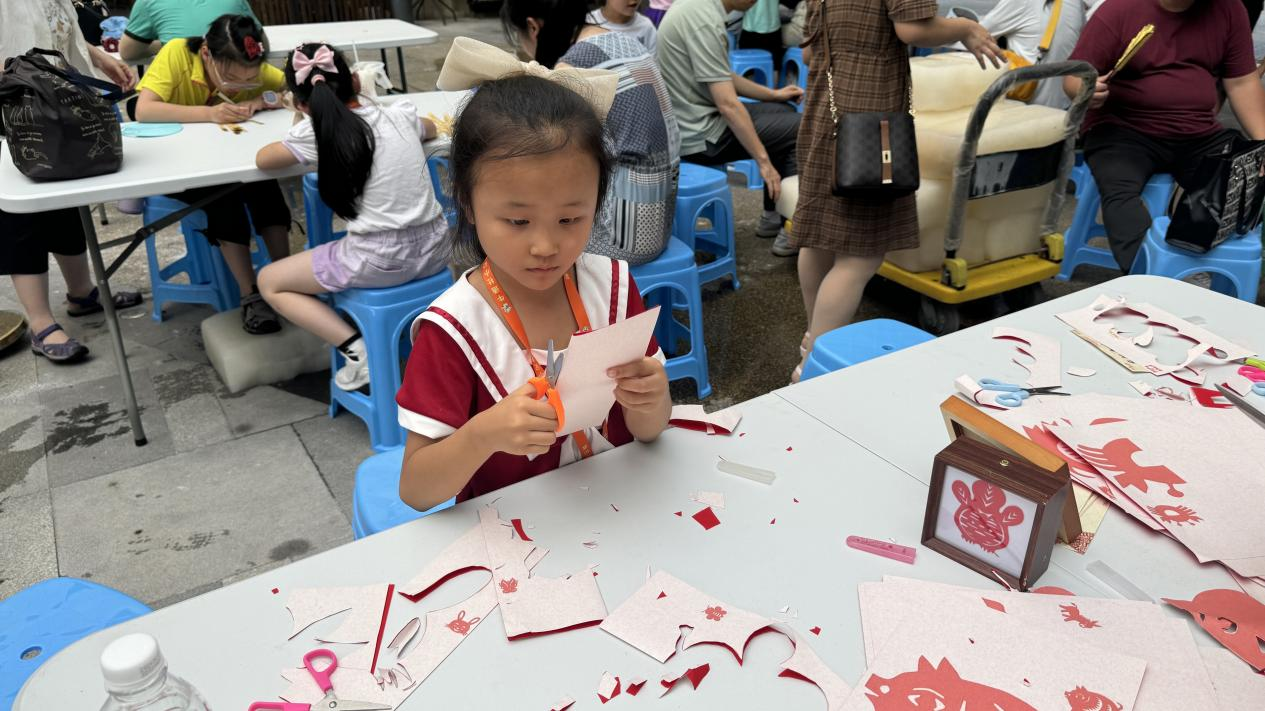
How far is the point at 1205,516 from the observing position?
1084mm

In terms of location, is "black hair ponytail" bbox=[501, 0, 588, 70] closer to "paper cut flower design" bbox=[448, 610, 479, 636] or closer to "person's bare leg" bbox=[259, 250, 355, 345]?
"person's bare leg" bbox=[259, 250, 355, 345]

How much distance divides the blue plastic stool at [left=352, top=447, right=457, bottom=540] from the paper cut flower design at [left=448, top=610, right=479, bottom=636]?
545mm

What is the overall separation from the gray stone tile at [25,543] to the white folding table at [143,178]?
38cm

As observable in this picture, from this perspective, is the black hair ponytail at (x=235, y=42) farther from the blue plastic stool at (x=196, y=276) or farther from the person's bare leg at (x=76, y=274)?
the person's bare leg at (x=76, y=274)

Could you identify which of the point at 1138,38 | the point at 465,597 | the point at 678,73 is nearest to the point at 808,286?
the point at 678,73

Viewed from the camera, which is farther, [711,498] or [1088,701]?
[711,498]

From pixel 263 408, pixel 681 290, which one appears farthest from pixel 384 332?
pixel 681 290

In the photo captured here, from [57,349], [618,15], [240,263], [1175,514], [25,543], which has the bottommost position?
[25,543]

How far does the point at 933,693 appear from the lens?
32.4 inches

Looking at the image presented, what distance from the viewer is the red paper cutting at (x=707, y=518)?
1.07m

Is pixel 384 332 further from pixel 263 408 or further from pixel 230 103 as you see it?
pixel 230 103

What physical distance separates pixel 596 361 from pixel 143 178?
2.06 meters

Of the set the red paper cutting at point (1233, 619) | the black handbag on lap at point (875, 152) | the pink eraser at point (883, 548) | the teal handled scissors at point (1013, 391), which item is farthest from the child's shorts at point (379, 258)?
the red paper cutting at point (1233, 619)

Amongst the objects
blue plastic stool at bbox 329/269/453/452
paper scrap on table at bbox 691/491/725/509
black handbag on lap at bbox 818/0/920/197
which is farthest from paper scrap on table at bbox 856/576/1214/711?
blue plastic stool at bbox 329/269/453/452
